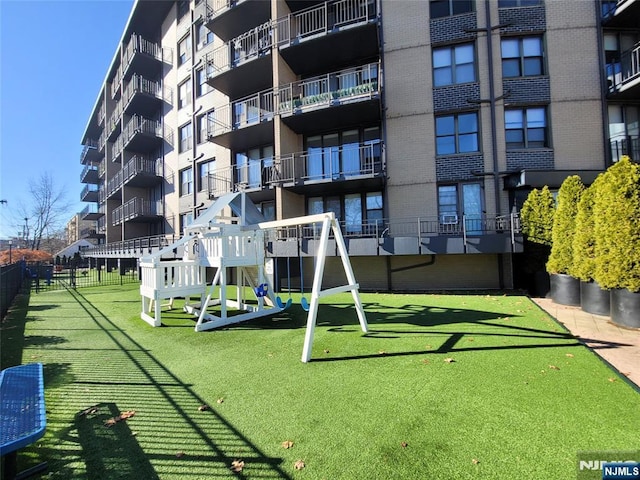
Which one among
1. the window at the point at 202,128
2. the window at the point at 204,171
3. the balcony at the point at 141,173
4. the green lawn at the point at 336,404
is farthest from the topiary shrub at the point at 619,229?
the balcony at the point at 141,173

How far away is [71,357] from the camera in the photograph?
5.54m

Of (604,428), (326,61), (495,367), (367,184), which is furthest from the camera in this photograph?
(326,61)

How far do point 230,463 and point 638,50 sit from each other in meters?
17.4

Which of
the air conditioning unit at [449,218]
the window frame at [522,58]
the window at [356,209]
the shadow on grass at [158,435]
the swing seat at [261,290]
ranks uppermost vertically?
the window frame at [522,58]

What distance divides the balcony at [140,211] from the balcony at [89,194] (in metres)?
19.9

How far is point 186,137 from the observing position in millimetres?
21594

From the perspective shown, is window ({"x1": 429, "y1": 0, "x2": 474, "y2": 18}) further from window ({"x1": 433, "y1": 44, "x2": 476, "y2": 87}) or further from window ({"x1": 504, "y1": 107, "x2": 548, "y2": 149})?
window ({"x1": 504, "y1": 107, "x2": 548, "y2": 149})

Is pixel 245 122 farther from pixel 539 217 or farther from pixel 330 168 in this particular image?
pixel 539 217

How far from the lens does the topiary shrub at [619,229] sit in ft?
21.0

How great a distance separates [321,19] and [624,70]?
12503 millimetres

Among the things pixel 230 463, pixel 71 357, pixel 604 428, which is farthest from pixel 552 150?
pixel 71 357

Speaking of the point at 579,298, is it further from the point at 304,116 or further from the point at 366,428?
the point at 304,116

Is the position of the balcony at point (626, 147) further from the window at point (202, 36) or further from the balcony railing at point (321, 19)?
the window at point (202, 36)

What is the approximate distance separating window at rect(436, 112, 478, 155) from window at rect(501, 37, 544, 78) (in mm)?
2255
